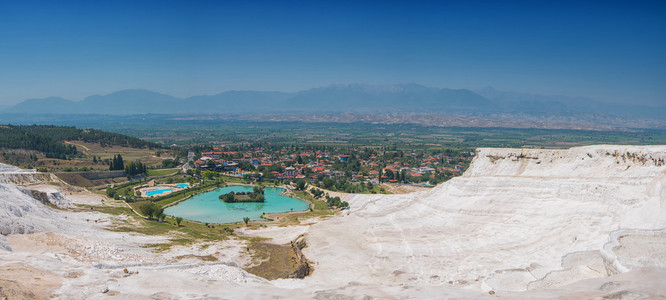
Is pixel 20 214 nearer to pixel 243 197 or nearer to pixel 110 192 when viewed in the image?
pixel 110 192

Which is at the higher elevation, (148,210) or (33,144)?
(33,144)

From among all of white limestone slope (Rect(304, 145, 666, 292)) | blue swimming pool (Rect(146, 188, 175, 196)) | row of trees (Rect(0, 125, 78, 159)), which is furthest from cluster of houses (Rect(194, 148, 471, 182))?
white limestone slope (Rect(304, 145, 666, 292))

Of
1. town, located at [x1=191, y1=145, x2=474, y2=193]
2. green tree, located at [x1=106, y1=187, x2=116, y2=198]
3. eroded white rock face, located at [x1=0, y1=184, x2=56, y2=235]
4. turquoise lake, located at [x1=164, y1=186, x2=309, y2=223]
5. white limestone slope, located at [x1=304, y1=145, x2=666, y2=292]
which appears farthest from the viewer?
town, located at [x1=191, y1=145, x2=474, y2=193]

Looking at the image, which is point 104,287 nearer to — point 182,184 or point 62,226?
point 62,226

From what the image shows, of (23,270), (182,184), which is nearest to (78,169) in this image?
(182,184)

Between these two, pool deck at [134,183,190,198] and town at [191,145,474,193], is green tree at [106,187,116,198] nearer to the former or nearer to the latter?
pool deck at [134,183,190,198]

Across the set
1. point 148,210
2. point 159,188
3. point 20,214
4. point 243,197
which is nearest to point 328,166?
point 243,197
